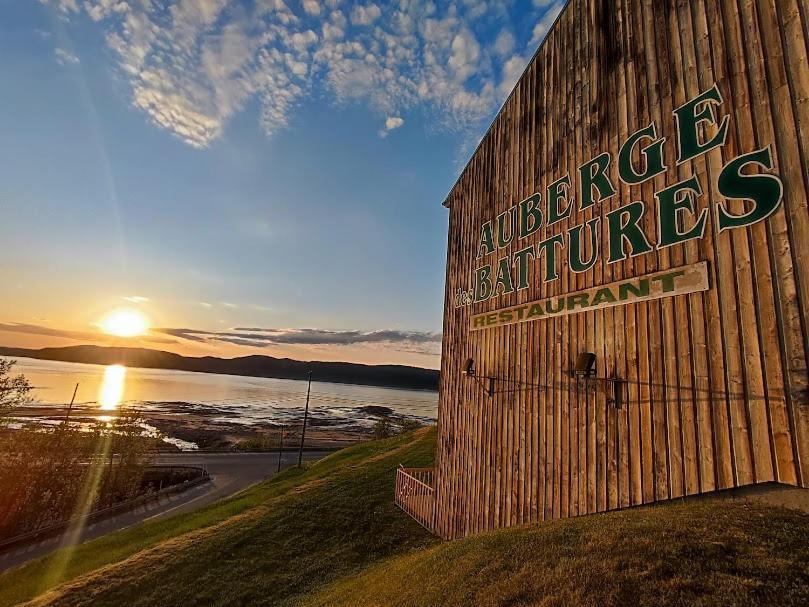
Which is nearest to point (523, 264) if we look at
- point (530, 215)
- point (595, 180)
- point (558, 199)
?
point (530, 215)

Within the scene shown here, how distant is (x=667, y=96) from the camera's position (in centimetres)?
591

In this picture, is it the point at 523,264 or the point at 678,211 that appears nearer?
the point at 678,211

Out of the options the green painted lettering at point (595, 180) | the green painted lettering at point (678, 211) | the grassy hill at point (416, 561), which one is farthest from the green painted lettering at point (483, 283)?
the grassy hill at point (416, 561)

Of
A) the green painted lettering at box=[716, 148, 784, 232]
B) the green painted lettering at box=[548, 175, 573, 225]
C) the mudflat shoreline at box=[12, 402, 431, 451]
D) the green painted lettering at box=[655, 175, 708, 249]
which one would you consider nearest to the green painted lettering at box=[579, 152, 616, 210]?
the green painted lettering at box=[548, 175, 573, 225]

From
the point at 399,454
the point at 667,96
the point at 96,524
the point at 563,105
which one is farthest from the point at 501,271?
the point at 96,524

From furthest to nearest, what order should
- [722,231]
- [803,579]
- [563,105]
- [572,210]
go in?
[563,105] < [572,210] < [722,231] < [803,579]

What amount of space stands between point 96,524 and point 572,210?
2809cm

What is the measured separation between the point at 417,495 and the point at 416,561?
4.92 metres

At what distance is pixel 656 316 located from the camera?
5.71 metres

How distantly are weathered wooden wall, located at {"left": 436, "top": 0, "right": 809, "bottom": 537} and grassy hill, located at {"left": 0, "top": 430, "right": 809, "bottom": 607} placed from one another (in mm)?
782

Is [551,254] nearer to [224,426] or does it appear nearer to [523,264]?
[523,264]

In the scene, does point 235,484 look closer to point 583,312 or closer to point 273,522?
point 273,522

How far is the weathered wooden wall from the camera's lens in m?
4.46

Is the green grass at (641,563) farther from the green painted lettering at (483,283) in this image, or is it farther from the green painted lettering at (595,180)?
the green painted lettering at (483,283)
